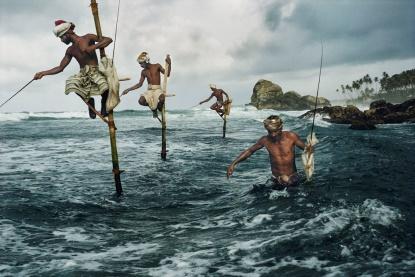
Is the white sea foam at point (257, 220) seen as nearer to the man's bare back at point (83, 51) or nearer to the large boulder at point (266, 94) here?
the man's bare back at point (83, 51)

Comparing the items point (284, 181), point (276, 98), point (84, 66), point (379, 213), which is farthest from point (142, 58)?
point (276, 98)

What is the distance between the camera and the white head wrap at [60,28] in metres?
7.11

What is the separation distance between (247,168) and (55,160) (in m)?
6.96

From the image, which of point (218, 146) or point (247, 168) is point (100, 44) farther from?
point (218, 146)

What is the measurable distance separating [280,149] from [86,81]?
12.8 ft

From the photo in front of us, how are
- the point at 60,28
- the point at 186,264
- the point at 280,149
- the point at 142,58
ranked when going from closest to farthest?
the point at 186,264
the point at 60,28
the point at 280,149
the point at 142,58

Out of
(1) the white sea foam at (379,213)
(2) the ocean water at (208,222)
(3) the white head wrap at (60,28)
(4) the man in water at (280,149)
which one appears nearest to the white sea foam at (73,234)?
(2) the ocean water at (208,222)

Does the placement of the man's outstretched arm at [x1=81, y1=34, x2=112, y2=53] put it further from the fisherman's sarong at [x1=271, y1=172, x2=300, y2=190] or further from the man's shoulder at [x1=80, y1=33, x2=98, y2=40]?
the fisherman's sarong at [x1=271, y1=172, x2=300, y2=190]

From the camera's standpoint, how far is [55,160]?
1441 centimetres

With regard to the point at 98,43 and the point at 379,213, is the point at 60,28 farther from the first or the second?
the point at 379,213

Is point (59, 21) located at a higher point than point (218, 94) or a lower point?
higher

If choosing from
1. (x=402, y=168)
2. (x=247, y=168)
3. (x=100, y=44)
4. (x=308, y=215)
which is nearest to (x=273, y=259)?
(x=308, y=215)

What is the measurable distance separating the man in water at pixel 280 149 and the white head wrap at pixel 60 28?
3862 mm

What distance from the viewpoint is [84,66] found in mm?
7648
